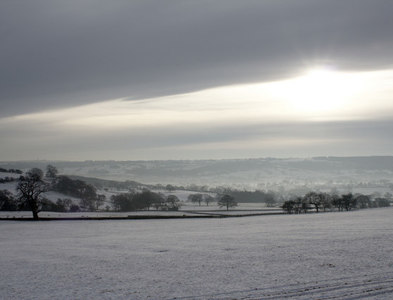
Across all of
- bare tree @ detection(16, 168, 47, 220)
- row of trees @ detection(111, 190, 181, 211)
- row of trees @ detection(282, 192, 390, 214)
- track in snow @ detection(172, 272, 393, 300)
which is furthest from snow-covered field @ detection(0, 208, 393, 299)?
row of trees @ detection(111, 190, 181, 211)

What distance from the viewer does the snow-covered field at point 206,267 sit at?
2706 cm

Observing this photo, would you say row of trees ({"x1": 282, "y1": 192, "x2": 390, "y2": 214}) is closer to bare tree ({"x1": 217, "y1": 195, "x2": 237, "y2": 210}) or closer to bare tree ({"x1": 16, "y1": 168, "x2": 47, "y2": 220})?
bare tree ({"x1": 217, "y1": 195, "x2": 237, "y2": 210})

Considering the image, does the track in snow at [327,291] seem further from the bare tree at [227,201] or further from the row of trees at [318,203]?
the bare tree at [227,201]

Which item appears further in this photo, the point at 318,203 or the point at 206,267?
the point at 318,203

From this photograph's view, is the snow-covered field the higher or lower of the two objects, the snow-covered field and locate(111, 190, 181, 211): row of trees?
the lower

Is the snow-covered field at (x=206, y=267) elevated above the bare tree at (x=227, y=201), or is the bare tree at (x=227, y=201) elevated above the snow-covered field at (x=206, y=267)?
the bare tree at (x=227, y=201)

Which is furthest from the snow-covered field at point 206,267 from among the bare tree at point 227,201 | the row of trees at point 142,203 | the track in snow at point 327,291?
the bare tree at point 227,201

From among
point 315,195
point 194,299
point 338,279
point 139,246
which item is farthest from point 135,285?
point 315,195

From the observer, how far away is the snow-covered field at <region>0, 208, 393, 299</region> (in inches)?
1065

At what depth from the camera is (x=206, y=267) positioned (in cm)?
3494

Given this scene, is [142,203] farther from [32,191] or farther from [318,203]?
[32,191]

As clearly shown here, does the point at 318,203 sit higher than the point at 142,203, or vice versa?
the point at 142,203

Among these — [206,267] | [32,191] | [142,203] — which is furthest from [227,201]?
[206,267]

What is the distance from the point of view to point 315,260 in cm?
3594
